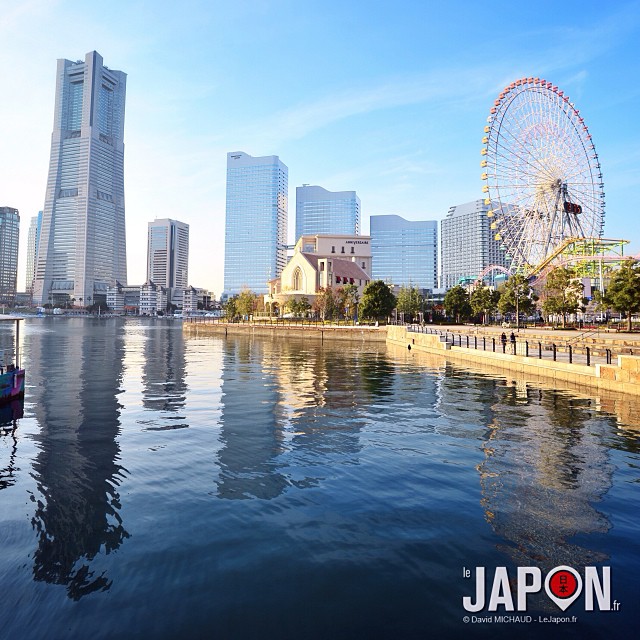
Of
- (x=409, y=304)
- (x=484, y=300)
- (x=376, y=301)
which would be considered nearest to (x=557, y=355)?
(x=484, y=300)

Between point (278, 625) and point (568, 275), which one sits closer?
point (278, 625)

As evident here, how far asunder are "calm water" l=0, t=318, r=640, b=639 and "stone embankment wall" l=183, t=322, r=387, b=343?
68.7m

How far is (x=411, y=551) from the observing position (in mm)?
9258

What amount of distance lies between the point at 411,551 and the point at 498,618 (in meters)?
2.16

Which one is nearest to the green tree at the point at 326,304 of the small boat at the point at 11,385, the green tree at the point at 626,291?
the green tree at the point at 626,291

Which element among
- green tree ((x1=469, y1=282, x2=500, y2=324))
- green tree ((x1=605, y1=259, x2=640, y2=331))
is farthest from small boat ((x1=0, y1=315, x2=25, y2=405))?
green tree ((x1=469, y1=282, x2=500, y2=324))

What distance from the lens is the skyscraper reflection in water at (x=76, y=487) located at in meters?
8.79

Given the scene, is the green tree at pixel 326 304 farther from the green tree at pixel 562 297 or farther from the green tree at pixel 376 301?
the green tree at pixel 562 297

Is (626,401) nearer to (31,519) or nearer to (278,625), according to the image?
(278,625)

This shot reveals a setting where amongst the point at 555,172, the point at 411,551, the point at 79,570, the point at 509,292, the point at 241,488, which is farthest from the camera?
the point at 509,292

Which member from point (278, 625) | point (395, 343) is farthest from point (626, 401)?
point (395, 343)

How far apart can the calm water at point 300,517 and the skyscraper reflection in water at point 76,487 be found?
0.06m

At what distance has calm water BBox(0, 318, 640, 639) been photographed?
7395mm

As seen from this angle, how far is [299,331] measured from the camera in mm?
104875
